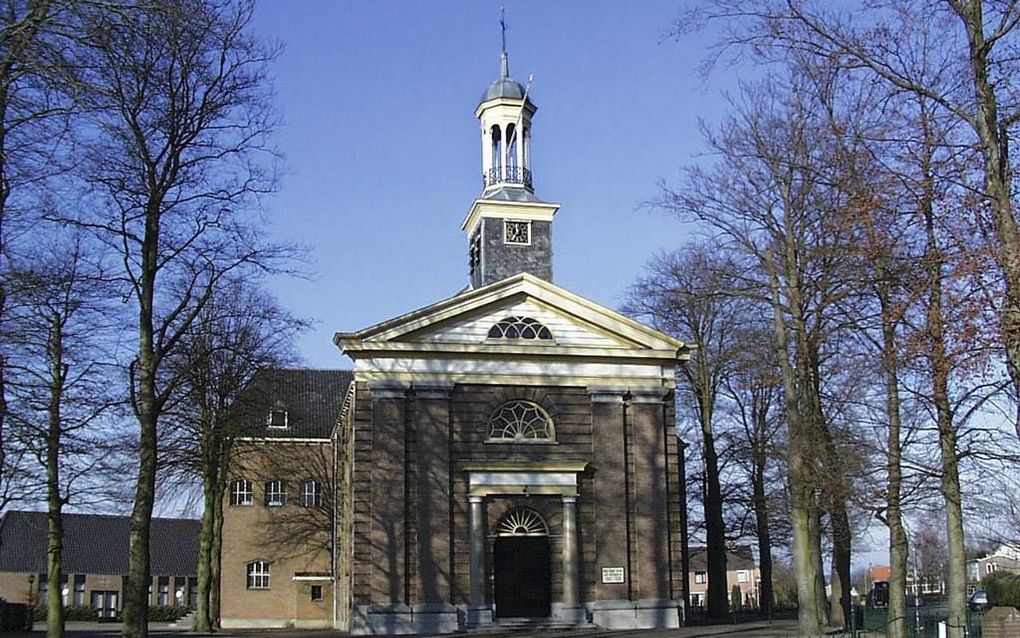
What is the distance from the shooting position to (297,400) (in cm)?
5531

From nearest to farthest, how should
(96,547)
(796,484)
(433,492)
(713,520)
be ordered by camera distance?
(796,484) < (433,492) < (713,520) < (96,547)

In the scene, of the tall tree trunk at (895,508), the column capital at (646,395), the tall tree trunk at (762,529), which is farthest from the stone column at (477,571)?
the tall tree trunk at (895,508)

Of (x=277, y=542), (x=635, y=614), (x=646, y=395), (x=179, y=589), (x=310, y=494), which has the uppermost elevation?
(x=646, y=395)

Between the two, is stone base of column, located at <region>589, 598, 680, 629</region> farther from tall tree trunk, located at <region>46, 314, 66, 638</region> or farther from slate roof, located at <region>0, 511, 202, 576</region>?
slate roof, located at <region>0, 511, 202, 576</region>

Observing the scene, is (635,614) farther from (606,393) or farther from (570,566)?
(606,393)

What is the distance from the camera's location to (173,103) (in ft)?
70.4

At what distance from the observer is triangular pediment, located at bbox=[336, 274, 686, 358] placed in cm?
3450

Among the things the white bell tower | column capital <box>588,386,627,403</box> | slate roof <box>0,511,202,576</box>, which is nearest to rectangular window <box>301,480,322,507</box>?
the white bell tower

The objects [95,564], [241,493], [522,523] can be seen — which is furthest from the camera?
[95,564]

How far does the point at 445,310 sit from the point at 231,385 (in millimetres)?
8632

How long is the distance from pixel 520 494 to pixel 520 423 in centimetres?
208

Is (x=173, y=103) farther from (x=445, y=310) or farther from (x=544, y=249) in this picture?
(x=544, y=249)

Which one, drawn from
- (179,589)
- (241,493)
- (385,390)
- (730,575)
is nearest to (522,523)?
(385,390)

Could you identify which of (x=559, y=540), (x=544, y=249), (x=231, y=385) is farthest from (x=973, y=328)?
(x=231, y=385)
